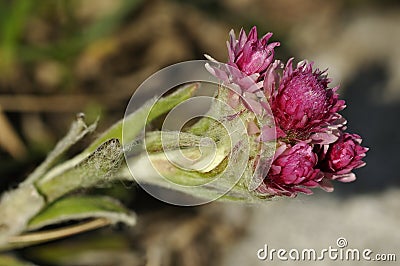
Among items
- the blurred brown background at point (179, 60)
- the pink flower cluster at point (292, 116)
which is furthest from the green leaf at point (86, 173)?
the blurred brown background at point (179, 60)

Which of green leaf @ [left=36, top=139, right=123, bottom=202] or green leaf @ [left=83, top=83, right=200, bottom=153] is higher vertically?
green leaf @ [left=83, top=83, right=200, bottom=153]

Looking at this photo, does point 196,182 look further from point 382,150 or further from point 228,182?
point 382,150

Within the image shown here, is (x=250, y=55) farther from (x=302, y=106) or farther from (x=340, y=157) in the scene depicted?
A: (x=340, y=157)

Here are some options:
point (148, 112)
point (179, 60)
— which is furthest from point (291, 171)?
point (179, 60)

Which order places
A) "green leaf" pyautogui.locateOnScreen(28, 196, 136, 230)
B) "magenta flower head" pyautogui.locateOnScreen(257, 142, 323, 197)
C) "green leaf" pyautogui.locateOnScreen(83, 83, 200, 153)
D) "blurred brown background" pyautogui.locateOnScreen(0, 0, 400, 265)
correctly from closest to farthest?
"magenta flower head" pyautogui.locateOnScreen(257, 142, 323, 197), "green leaf" pyautogui.locateOnScreen(83, 83, 200, 153), "green leaf" pyautogui.locateOnScreen(28, 196, 136, 230), "blurred brown background" pyautogui.locateOnScreen(0, 0, 400, 265)

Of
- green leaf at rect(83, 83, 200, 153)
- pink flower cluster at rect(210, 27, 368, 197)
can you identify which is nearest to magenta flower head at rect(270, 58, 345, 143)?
pink flower cluster at rect(210, 27, 368, 197)

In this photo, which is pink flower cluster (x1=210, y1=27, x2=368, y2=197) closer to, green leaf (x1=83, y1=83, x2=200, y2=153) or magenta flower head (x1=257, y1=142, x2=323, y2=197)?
magenta flower head (x1=257, y1=142, x2=323, y2=197)

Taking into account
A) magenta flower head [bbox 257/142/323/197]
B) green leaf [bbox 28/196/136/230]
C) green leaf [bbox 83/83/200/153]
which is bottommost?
magenta flower head [bbox 257/142/323/197]

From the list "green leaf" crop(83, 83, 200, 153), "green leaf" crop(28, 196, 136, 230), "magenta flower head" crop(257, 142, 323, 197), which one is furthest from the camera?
"green leaf" crop(28, 196, 136, 230)

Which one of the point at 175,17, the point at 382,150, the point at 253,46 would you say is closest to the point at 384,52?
the point at 382,150
